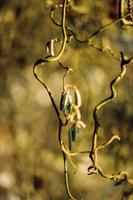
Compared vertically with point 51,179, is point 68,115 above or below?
above

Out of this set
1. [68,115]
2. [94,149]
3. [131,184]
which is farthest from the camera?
[131,184]

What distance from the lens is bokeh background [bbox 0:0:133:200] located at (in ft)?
4.96

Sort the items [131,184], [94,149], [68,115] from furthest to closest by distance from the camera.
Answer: [131,184] → [94,149] → [68,115]

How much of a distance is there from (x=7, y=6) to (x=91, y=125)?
391 millimetres

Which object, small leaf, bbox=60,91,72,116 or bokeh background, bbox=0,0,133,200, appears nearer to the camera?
small leaf, bbox=60,91,72,116

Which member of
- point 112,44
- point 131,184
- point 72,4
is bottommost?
point 131,184

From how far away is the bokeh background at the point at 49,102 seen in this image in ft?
4.96

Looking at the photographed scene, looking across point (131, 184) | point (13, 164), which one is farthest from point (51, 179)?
point (131, 184)

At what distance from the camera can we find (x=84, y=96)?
1520 mm

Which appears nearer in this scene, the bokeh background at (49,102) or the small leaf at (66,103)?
→ the small leaf at (66,103)

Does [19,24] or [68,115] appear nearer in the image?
[68,115]

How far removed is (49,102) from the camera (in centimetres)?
153

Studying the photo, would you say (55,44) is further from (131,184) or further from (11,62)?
(131,184)

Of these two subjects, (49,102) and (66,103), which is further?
(49,102)
